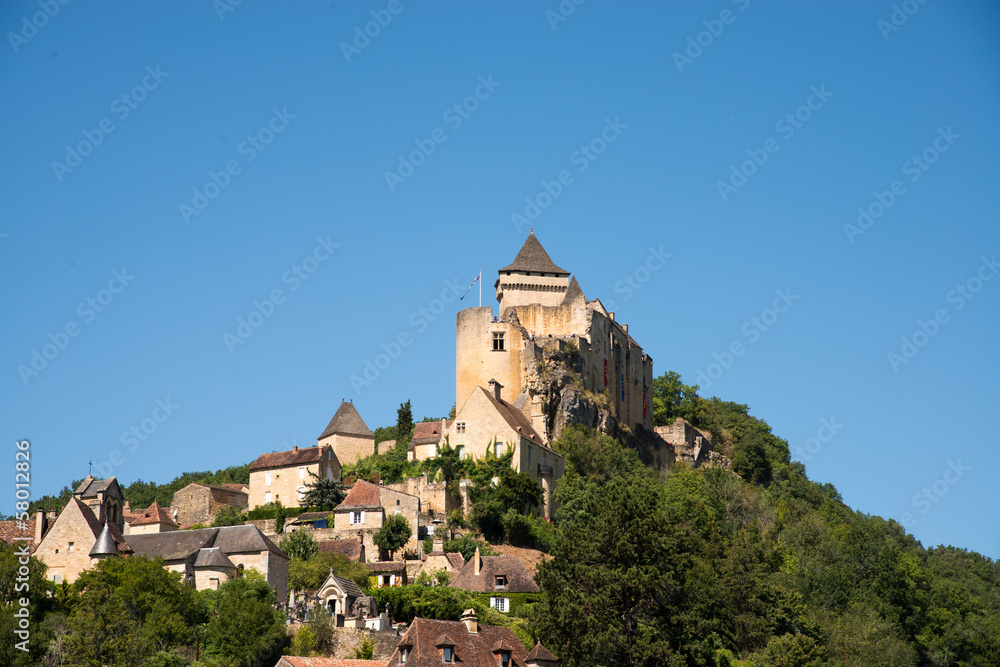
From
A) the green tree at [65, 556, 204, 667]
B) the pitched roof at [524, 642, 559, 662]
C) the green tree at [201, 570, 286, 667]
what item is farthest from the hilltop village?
the green tree at [65, 556, 204, 667]

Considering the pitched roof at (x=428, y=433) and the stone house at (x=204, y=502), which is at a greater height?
the pitched roof at (x=428, y=433)

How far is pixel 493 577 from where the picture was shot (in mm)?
59844

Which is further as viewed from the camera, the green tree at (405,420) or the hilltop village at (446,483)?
the green tree at (405,420)

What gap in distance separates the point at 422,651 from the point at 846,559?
34.6 metres

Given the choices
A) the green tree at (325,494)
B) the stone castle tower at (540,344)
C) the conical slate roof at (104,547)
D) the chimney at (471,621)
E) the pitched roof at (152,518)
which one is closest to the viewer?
the chimney at (471,621)

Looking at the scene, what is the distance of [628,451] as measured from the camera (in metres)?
82.1

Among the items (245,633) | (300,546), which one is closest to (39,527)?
(300,546)

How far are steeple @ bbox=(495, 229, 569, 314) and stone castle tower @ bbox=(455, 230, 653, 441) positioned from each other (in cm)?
7

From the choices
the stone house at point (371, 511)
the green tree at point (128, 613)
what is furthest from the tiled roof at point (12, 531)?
the stone house at point (371, 511)

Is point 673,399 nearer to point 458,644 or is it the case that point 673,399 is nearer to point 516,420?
point 516,420

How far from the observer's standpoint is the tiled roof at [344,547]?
213 ft

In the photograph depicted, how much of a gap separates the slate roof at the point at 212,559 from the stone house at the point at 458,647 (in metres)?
13.2

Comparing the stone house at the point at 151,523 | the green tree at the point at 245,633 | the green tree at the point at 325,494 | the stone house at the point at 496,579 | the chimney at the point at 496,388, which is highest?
the chimney at the point at 496,388

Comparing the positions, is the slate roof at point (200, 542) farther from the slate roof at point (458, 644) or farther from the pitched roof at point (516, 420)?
the pitched roof at point (516, 420)
